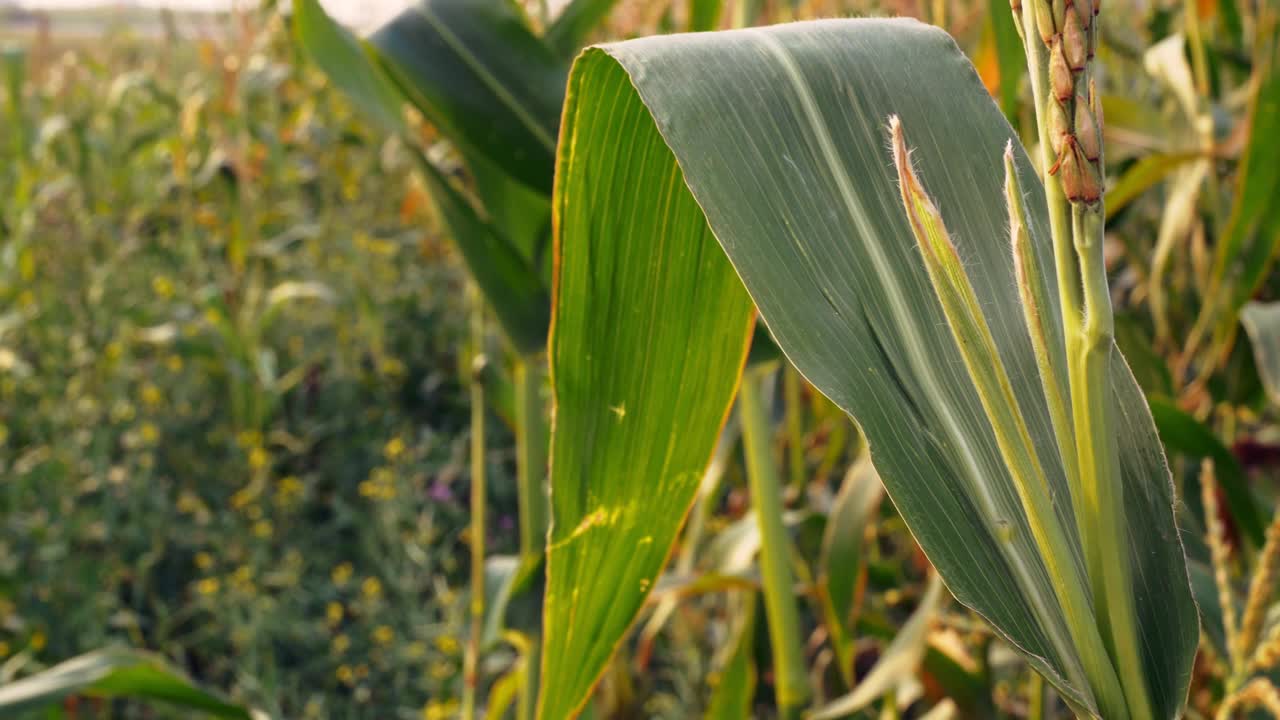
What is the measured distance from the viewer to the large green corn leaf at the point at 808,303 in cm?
41

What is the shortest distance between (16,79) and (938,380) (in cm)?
274

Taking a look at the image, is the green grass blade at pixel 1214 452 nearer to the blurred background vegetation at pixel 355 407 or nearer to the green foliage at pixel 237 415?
the blurred background vegetation at pixel 355 407

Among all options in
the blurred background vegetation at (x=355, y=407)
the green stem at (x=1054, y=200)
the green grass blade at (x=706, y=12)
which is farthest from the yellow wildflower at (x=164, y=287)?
the green stem at (x=1054, y=200)

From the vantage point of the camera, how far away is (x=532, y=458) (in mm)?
970

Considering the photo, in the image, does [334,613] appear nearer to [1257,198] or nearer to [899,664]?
[899,664]

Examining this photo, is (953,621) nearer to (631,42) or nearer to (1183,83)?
(1183,83)

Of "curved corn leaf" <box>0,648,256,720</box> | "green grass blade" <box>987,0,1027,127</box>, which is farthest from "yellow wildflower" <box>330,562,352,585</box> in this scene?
"green grass blade" <box>987,0,1027,127</box>

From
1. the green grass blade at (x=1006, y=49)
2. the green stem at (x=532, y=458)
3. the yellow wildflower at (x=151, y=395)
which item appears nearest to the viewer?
the green grass blade at (x=1006, y=49)

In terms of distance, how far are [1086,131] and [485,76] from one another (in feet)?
1.98

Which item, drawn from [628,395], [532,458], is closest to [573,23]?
[532,458]

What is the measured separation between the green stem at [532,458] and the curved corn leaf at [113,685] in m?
0.29

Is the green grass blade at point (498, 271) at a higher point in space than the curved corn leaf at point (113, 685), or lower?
higher

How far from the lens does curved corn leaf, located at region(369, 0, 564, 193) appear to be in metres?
0.86

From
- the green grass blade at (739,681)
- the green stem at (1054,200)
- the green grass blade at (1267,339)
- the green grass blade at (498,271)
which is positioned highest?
the green stem at (1054,200)
